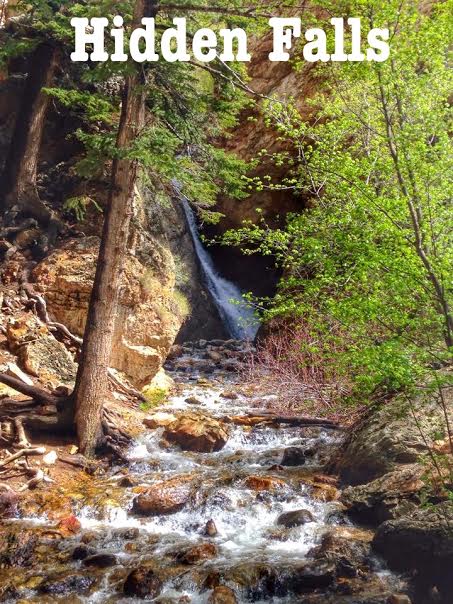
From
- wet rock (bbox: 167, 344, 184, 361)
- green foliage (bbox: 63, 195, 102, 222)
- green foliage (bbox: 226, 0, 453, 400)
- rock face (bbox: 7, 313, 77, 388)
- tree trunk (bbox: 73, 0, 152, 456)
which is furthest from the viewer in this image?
wet rock (bbox: 167, 344, 184, 361)

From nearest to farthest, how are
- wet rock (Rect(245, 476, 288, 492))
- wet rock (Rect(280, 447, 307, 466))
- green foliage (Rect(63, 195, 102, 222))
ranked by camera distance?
wet rock (Rect(245, 476, 288, 492)), wet rock (Rect(280, 447, 307, 466)), green foliage (Rect(63, 195, 102, 222))

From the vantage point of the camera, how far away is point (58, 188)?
15781 millimetres

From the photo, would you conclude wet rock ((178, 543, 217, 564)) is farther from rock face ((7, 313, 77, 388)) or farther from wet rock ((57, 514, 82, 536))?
rock face ((7, 313, 77, 388))

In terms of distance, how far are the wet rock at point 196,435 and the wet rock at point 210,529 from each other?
10.1 ft

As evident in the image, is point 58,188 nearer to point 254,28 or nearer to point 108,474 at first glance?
point 254,28

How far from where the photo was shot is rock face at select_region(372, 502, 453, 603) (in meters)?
6.01

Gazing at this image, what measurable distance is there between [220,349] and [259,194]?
6.08 metres

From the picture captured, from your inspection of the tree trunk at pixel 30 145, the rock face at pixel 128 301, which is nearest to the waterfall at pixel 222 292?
the rock face at pixel 128 301

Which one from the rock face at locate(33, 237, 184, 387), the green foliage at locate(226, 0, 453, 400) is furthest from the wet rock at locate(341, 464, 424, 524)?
the rock face at locate(33, 237, 184, 387)

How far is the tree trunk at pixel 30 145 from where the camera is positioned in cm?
1467

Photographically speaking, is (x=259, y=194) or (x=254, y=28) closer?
(x=254, y=28)

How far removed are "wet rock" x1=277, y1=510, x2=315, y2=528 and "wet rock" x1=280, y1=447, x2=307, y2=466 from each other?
87.2 inches

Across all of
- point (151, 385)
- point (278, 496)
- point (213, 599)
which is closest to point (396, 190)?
point (278, 496)

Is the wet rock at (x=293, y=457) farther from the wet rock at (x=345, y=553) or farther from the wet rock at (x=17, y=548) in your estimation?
the wet rock at (x=17, y=548)
